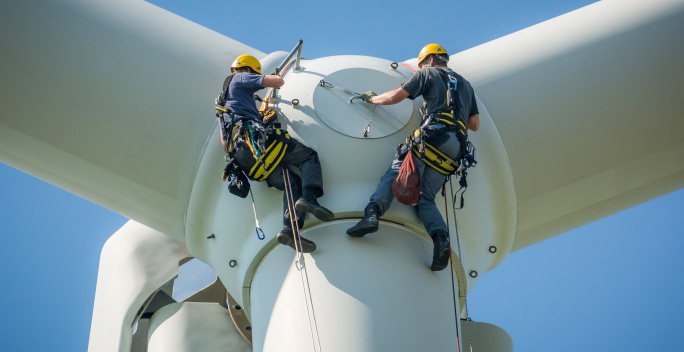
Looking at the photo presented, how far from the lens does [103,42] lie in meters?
10.4

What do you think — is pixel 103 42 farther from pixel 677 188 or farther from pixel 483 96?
pixel 677 188

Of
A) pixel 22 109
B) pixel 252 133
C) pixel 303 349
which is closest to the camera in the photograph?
pixel 303 349

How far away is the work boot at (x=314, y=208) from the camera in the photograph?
927 cm

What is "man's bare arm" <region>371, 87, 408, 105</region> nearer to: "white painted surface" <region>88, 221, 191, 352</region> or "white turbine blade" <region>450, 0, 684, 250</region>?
"white turbine blade" <region>450, 0, 684, 250</region>

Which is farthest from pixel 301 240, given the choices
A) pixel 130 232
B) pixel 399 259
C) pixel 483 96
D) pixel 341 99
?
pixel 130 232

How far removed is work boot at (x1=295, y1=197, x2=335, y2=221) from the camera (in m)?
9.27

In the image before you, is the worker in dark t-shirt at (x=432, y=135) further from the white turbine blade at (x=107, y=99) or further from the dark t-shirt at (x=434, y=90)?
the white turbine blade at (x=107, y=99)

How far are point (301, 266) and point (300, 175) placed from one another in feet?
3.15

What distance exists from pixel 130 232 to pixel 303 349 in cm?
490

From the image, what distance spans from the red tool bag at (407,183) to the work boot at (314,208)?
2.15 feet

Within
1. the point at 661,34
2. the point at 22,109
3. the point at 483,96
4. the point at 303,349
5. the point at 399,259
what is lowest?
the point at 303,349

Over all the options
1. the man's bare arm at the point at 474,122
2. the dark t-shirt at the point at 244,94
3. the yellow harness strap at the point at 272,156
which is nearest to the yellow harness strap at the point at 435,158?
the man's bare arm at the point at 474,122

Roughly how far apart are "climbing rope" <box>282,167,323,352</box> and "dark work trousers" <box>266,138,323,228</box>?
0.03 m

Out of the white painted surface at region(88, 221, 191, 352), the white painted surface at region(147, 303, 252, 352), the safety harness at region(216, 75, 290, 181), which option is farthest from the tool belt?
the white painted surface at region(88, 221, 191, 352)
